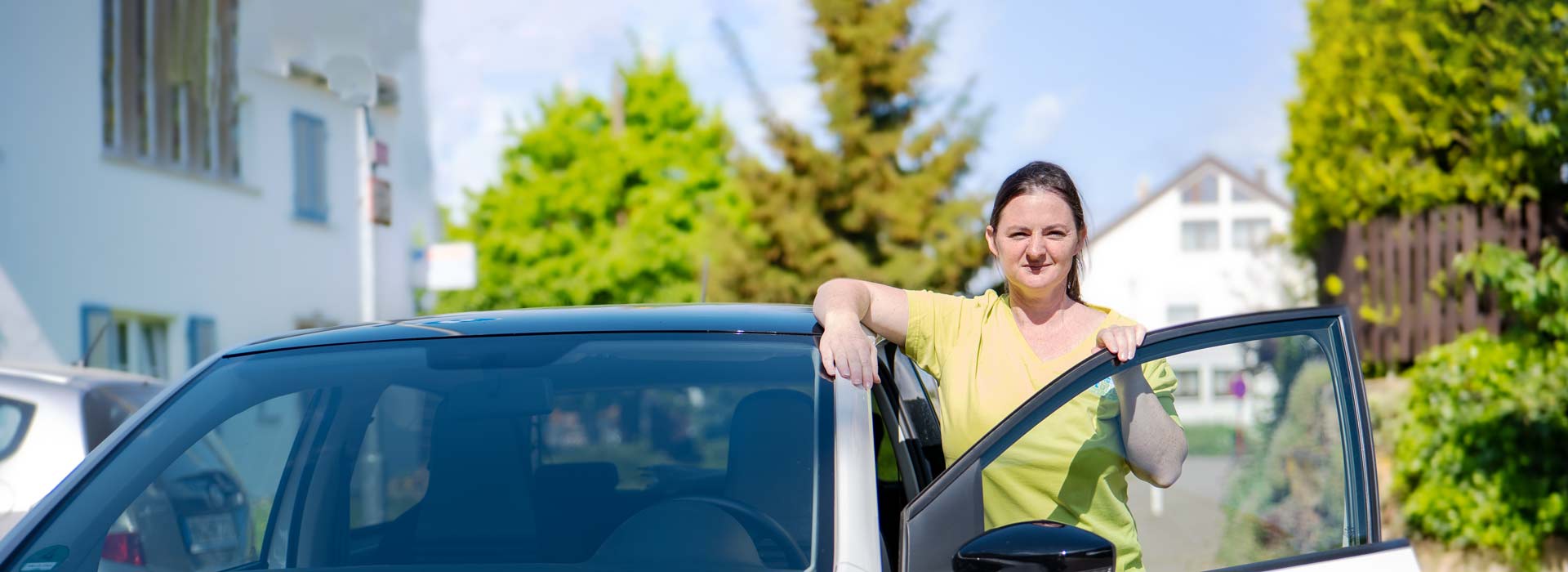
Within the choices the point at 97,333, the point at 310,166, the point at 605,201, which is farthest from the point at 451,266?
the point at 605,201

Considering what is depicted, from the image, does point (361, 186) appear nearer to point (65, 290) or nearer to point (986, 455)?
point (65, 290)

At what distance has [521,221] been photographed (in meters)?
34.3

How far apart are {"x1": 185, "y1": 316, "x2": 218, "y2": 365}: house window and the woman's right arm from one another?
13.8 m

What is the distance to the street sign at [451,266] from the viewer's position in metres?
10.3

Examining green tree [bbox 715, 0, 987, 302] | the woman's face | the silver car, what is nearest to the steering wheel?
the woman's face

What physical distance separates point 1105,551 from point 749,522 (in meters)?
0.64

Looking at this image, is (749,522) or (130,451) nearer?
(749,522)

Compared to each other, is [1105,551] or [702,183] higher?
[702,183]

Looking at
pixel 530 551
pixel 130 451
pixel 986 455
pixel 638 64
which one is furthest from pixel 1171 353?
pixel 638 64

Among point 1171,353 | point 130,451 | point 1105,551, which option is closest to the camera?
point 1105,551

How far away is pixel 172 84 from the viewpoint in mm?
15586

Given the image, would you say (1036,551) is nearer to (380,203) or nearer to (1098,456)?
(1098,456)

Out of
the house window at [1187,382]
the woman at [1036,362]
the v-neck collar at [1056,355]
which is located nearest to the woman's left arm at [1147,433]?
the woman at [1036,362]

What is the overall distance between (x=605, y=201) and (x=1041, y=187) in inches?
1229
